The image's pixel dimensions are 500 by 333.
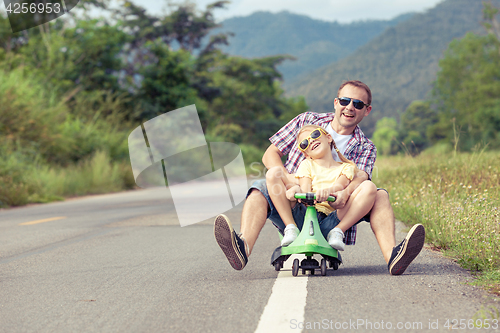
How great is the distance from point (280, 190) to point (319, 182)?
28cm

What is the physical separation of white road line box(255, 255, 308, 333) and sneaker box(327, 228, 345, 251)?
31cm

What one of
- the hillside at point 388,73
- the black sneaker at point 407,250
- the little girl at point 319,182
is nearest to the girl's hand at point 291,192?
the little girl at point 319,182

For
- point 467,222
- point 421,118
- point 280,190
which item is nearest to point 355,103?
point 280,190

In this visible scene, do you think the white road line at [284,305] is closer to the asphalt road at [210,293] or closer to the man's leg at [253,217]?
the asphalt road at [210,293]

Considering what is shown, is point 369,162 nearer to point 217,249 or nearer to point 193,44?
point 217,249

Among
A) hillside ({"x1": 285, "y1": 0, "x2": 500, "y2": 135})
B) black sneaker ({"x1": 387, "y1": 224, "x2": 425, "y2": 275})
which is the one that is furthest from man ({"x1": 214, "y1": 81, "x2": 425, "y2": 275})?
hillside ({"x1": 285, "y1": 0, "x2": 500, "y2": 135})

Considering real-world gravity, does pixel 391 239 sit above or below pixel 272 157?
below

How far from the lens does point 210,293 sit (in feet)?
11.4

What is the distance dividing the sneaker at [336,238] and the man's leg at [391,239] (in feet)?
1.00

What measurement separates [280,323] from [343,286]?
90cm

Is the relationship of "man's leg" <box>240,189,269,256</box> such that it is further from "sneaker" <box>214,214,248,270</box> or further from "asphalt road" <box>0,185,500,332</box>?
"asphalt road" <box>0,185,500,332</box>

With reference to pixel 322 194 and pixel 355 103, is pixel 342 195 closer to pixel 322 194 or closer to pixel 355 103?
pixel 322 194

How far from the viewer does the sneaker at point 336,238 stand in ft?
12.4

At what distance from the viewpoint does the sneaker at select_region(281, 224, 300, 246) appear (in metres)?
3.81
